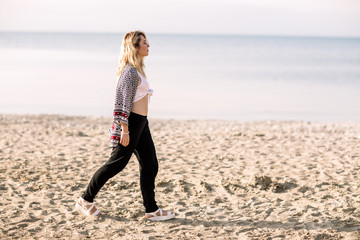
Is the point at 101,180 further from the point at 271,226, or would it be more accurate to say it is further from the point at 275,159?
the point at 275,159

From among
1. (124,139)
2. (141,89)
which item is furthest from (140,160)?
(141,89)

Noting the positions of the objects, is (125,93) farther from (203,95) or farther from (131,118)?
(203,95)

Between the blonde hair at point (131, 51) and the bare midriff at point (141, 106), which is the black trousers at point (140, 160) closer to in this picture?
the bare midriff at point (141, 106)

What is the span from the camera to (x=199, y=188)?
242 inches

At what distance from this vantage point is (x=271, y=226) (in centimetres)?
481

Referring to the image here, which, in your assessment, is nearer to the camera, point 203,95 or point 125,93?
point 125,93

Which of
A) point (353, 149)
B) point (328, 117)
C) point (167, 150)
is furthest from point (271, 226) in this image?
point (328, 117)

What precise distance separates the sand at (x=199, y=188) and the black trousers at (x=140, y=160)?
35 centimetres

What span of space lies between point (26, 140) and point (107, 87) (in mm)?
15979

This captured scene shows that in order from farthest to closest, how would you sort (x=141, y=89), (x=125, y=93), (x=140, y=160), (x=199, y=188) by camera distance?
1. (x=199, y=188)
2. (x=140, y=160)
3. (x=141, y=89)
4. (x=125, y=93)

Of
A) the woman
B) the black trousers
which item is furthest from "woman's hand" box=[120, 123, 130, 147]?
the black trousers

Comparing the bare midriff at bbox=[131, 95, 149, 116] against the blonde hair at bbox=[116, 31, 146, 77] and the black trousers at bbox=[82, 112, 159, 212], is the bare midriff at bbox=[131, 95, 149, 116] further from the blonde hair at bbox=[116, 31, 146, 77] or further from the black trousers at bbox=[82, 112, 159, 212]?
the blonde hair at bbox=[116, 31, 146, 77]

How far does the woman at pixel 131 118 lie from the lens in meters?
4.31

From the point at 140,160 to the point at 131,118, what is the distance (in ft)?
1.62
